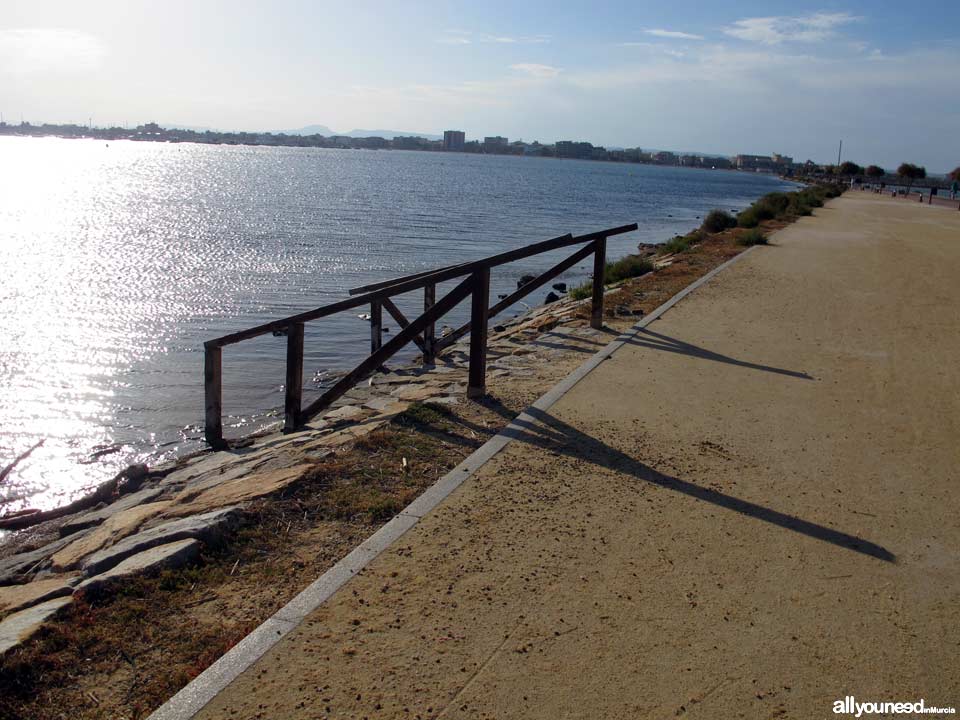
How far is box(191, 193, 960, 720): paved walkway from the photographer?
Answer: 3426 millimetres

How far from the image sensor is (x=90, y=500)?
7758mm

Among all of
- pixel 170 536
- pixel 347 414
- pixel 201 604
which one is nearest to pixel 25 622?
pixel 201 604

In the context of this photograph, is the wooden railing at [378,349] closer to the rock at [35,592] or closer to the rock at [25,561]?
the rock at [25,561]

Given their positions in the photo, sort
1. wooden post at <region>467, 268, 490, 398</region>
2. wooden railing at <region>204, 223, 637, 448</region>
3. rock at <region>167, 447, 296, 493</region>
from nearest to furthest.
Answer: rock at <region>167, 447, 296, 493</region> → wooden railing at <region>204, 223, 637, 448</region> → wooden post at <region>467, 268, 490, 398</region>

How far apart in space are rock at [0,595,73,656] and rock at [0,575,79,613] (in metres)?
0.11

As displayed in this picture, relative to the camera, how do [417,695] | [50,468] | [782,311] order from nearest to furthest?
[417,695], [50,468], [782,311]

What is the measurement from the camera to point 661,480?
5691 millimetres

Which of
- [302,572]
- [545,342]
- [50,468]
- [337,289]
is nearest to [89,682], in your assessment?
[302,572]

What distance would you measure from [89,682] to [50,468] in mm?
6640

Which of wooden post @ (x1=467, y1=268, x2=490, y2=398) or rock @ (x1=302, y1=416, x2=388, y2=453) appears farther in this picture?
wooden post @ (x1=467, y1=268, x2=490, y2=398)

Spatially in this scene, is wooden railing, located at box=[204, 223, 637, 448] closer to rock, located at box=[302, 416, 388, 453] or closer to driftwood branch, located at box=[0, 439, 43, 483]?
rock, located at box=[302, 416, 388, 453]

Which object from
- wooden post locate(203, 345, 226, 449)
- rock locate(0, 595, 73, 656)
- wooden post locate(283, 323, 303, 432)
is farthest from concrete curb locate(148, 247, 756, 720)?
wooden post locate(203, 345, 226, 449)

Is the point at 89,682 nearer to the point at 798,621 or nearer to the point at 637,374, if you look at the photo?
the point at 798,621

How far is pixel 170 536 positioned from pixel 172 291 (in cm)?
1725
